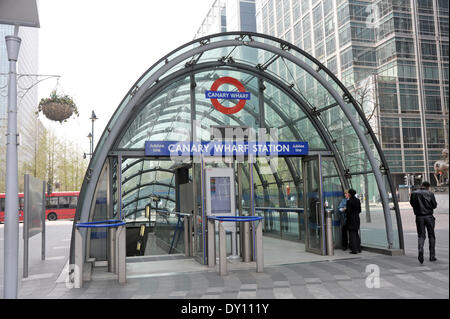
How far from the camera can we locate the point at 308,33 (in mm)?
47156

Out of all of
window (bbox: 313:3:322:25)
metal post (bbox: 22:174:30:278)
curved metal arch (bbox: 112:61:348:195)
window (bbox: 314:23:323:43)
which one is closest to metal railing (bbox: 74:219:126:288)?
metal post (bbox: 22:174:30:278)

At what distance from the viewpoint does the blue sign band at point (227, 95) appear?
30.9 feet

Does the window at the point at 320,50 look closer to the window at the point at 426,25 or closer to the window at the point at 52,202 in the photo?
the window at the point at 426,25

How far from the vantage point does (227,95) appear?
957cm

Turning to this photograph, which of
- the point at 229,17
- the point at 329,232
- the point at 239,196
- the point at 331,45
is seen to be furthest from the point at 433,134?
the point at 239,196

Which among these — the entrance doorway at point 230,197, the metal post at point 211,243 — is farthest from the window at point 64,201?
the metal post at point 211,243

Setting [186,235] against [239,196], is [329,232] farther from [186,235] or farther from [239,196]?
[186,235]

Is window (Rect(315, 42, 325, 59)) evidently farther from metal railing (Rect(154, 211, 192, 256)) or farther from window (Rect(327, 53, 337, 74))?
metal railing (Rect(154, 211, 192, 256))

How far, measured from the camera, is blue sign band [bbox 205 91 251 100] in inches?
370

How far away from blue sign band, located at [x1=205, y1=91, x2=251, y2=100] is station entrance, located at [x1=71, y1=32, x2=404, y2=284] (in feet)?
0.08

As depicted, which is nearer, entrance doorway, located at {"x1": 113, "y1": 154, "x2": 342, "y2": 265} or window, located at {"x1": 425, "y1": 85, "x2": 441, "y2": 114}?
entrance doorway, located at {"x1": 113, "y1": 154, "x2": 342, "y2": 265}

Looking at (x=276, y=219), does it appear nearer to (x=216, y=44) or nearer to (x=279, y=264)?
(x=279, y=264)

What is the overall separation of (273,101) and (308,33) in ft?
132

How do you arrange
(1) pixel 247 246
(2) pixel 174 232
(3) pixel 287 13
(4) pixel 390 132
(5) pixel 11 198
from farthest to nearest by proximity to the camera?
(3) pixel 287 13, (4) pixel 390 132, (2) pixel 174 232, (1) pixel 247 246, (5) pixel 11 198
